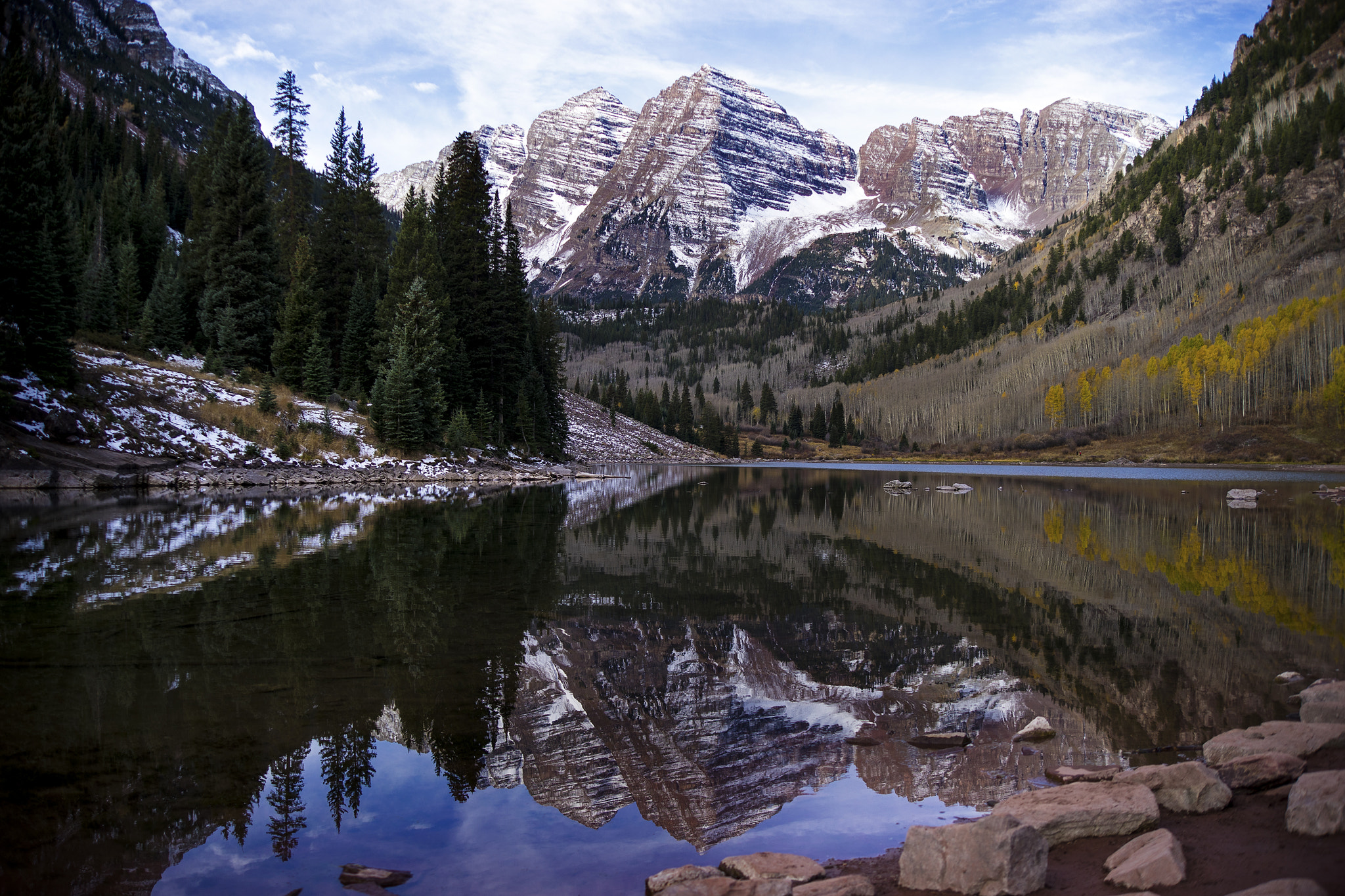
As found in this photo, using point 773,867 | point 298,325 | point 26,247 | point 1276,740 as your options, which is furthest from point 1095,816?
point 298,325

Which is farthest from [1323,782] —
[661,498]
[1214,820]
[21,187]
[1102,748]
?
[21,187]

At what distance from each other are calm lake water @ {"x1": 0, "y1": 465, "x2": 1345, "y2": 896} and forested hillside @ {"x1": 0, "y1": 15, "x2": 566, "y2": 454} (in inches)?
965

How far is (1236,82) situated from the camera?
604ft

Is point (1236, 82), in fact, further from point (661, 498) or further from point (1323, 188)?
point (661, 498)

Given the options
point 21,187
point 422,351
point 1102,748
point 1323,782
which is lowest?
point 1102,748

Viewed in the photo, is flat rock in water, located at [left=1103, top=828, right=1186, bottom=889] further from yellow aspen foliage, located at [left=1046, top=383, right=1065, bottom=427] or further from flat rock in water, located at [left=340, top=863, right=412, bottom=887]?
yellow aspen foliage, located at [left=1046, top=383, right=1065, bottom=427]

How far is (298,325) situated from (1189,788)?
55.6 meters

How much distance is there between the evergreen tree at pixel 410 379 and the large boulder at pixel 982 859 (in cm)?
4968

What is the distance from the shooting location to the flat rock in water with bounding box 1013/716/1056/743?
919 centimetres

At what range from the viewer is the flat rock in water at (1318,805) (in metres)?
5.36

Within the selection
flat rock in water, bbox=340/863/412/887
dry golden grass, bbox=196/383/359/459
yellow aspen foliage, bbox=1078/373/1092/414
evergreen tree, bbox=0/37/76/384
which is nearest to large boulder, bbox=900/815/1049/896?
flat rock in water, bbox=340/863/412/887

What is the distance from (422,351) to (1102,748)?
168ft

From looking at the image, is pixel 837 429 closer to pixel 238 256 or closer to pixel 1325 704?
pixel 238 256

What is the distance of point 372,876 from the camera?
19.1 feet
